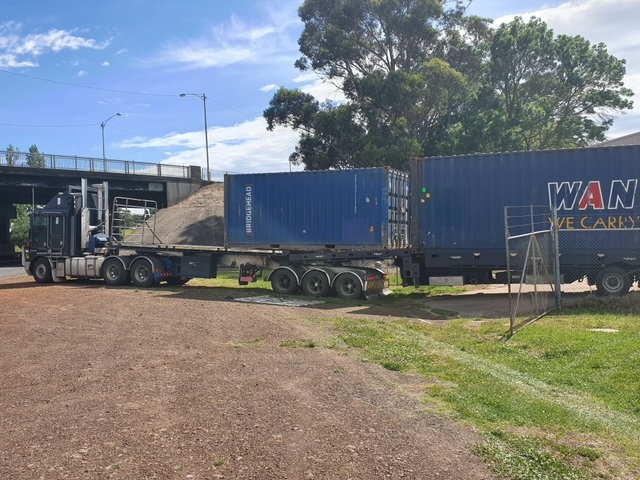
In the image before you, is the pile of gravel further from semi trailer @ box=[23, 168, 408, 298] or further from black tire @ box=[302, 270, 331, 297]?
black tire @ box=[302, 270, 331, 297]

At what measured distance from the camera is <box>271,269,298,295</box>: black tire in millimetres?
18219

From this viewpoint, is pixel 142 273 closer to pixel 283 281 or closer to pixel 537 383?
pixel 283 281

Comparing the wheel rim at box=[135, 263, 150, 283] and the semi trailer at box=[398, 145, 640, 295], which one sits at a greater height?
the semi trailer at box=[398, 145, 640, 295]

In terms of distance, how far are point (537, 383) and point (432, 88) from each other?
2962 centimetres

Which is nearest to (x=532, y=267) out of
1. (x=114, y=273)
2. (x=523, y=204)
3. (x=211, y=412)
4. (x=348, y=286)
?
(x=523, y=204)

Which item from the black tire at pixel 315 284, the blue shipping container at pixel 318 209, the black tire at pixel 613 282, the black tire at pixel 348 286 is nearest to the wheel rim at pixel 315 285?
the black tire at pixel 315 284

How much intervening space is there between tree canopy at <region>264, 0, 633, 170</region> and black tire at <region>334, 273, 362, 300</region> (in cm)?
1488

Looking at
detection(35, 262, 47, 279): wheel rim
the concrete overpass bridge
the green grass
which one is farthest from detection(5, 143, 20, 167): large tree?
the green grass

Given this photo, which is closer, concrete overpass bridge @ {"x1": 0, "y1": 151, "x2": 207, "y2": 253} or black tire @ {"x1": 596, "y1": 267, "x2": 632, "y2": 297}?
black tire @ {"x1": 596, "y1": 267, "x2": 632, "y2": 297}

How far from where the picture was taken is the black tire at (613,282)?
599 inches

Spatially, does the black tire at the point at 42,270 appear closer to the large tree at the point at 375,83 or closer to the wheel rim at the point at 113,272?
the wheel rim at the point at 113,272

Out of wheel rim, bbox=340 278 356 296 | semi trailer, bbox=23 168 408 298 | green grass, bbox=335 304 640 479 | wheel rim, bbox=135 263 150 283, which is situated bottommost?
green grass, bbox=335 304 640 479

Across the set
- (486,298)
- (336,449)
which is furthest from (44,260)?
(336,449)

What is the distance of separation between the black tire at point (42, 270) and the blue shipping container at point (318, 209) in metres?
8.40
